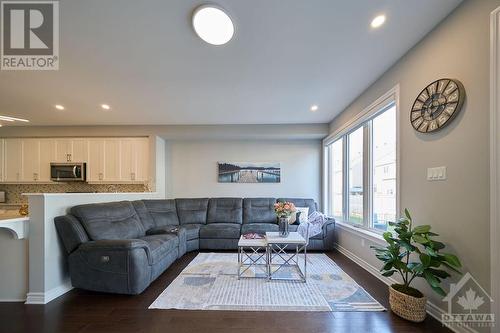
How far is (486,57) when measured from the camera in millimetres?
1656

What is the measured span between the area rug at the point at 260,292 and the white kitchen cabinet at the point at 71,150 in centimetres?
385

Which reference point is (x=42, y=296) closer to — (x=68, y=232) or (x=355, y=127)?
(x=68, y=232)

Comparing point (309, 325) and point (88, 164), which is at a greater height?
point (88, 164)

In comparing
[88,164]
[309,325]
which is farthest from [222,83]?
[88,164]

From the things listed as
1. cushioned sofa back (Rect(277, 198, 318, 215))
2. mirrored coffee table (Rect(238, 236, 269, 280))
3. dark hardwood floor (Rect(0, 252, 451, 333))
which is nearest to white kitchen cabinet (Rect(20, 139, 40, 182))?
dark hardwood floor (Rect(0, 252, 451, 333))

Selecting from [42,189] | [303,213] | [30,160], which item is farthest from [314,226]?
[30,160]

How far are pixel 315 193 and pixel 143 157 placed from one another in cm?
415

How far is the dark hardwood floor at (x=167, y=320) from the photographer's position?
Answer: 1960 mm

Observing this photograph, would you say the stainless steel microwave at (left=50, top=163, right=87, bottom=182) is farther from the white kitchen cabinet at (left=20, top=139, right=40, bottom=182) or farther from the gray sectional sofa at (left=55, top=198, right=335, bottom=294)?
the gray sectional sofa at (left=55, top=198, right=335, bottom=294)

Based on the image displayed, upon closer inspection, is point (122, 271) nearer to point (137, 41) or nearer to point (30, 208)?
point (30, 208)

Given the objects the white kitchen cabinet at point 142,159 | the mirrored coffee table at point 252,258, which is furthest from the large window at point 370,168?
the white kitchen cabinet at point 142,159

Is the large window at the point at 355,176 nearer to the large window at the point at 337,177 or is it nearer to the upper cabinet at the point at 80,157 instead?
the large window at the point at 337,177

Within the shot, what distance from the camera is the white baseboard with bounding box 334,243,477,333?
1840 millimetres

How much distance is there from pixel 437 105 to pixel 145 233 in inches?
169
